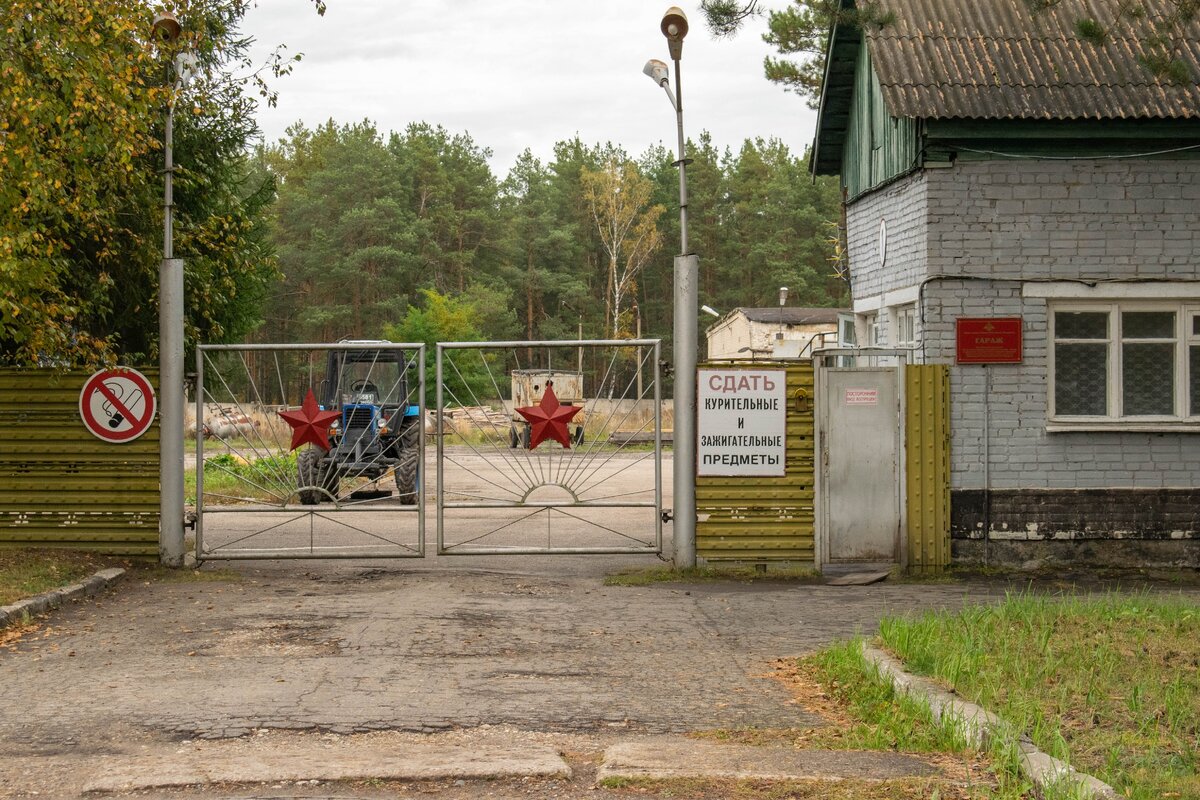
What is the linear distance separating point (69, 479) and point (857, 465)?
25.4 ft

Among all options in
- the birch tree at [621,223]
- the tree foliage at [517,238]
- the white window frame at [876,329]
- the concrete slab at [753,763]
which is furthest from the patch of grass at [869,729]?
the birch tree at [621,223]

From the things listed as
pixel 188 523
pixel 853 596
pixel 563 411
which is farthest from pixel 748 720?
pixel 188 523

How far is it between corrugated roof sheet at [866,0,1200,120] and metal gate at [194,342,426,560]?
573 cm

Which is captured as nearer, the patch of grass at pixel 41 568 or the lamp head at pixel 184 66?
the patch of grass at pixel 41 568

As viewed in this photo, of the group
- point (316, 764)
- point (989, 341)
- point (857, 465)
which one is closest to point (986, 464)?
point (989, 341)

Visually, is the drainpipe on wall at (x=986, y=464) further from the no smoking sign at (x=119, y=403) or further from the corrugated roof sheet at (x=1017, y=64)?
the no smoking sign at (x=119, y=403)

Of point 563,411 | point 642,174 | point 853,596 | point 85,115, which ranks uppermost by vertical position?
point 642,174

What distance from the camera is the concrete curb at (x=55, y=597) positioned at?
33.8ft

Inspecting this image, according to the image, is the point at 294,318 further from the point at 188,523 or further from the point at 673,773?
the point at 673,773

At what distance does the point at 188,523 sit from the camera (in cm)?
1366

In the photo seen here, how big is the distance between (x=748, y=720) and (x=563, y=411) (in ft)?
21.5

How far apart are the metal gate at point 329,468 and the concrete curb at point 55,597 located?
4.00 ft

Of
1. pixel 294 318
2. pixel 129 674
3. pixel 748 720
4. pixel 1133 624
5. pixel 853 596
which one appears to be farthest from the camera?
pixel 294 318

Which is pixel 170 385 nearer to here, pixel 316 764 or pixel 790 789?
pixel 316 764
